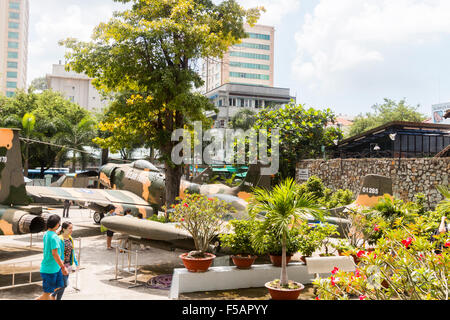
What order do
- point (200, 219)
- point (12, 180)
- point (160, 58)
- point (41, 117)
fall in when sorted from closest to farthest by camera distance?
point (200, 219)
point (12, 180)
point (160, 58)
point (41, 117)

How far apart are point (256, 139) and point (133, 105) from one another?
39.3 ft

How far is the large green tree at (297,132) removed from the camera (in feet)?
78.0

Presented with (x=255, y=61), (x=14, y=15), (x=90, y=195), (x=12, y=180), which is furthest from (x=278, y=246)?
(x=14, y=15)

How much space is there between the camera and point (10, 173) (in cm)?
1007

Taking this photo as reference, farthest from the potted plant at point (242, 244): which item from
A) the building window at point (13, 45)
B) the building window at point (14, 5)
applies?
the building window at point (14, 5)

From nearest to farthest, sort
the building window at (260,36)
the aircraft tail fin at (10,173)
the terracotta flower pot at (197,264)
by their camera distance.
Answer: the terracotta flower pot at (197,264) → the aircraft tail fin at (10,173) → the building window at (260,36)

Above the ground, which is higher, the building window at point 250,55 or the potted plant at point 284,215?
the building window at point 250,55

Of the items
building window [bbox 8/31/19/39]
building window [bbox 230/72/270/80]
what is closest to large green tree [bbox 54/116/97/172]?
building window [bbox 230/72/270/80]

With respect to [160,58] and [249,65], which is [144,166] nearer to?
[160,58]

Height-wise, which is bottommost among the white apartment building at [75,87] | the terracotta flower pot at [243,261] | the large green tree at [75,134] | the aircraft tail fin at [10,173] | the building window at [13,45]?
the terracotta flower pot at [243,261]

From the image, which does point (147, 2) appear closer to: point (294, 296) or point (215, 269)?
point (215, 269)

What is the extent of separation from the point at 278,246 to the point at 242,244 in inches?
30.9

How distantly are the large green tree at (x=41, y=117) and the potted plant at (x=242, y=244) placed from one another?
30.1 meters

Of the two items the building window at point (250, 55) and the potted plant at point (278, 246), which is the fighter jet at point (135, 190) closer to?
the potted plant at point (278, 246)
